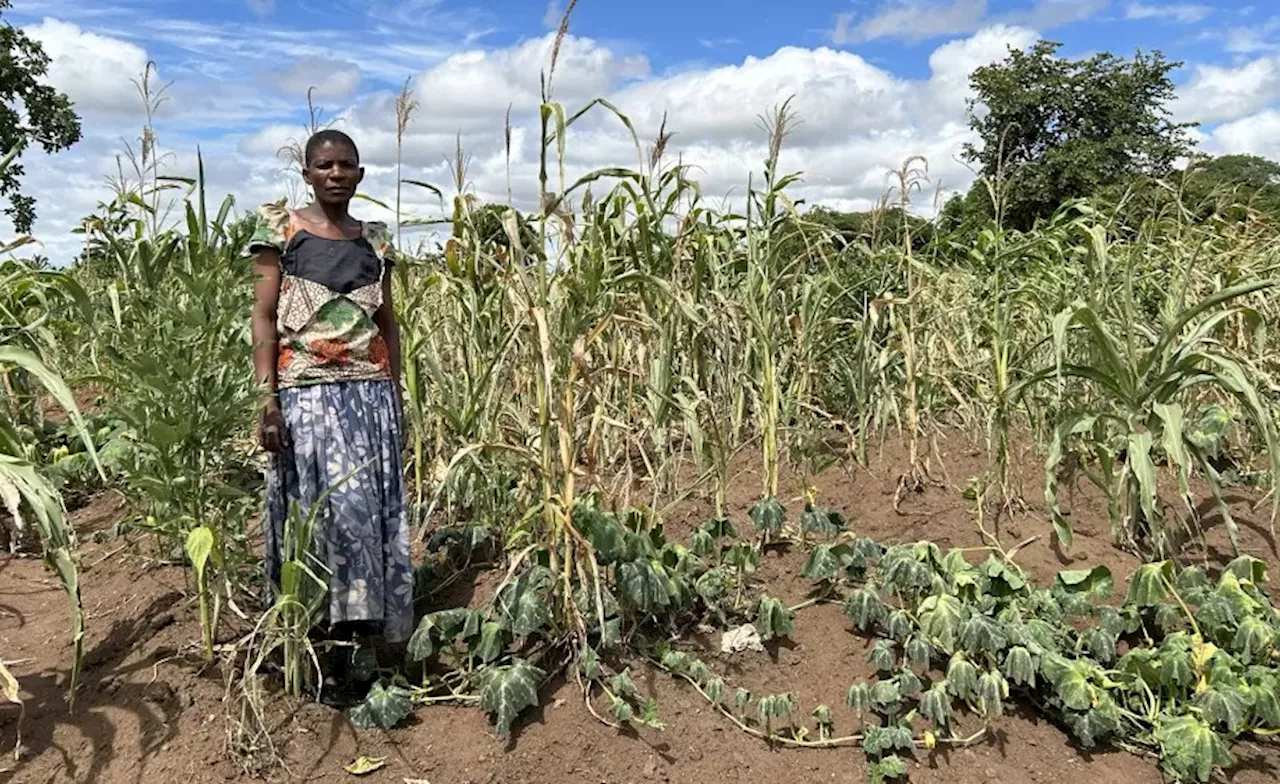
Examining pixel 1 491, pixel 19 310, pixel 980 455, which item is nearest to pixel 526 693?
pixel 1 491

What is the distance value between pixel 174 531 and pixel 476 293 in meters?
1.22

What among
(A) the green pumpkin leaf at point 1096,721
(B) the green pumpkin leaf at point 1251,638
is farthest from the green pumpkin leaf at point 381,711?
(B) the green pumpkin leaf at point 1251,638

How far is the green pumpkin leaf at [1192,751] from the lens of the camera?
82.3 inches

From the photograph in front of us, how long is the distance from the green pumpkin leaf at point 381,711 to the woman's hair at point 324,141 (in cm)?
132

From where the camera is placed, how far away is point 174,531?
7.03 feet

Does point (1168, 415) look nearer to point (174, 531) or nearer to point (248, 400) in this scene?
point (248, 400)

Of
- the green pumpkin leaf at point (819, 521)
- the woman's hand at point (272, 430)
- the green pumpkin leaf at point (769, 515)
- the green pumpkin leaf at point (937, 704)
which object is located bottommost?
the green pumpkin leaf at point (937, 704)

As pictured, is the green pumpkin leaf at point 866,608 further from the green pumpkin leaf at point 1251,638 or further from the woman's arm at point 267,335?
the woman's arm at point 267,335

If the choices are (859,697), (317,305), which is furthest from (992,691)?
(317,305)

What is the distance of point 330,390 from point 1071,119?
2588 cm

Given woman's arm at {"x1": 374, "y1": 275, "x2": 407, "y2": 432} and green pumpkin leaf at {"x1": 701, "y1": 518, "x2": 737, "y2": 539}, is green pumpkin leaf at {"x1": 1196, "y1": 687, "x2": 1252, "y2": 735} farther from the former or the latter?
woman's arm at {"x1": 374, "y1": 275, "x2": 407, "y2": 432}

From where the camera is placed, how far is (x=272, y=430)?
7.30ft

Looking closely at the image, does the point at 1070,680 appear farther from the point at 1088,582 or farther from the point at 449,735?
the point at 449,735

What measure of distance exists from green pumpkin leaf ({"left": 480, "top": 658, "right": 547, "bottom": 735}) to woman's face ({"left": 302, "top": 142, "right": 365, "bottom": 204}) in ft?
4.05
